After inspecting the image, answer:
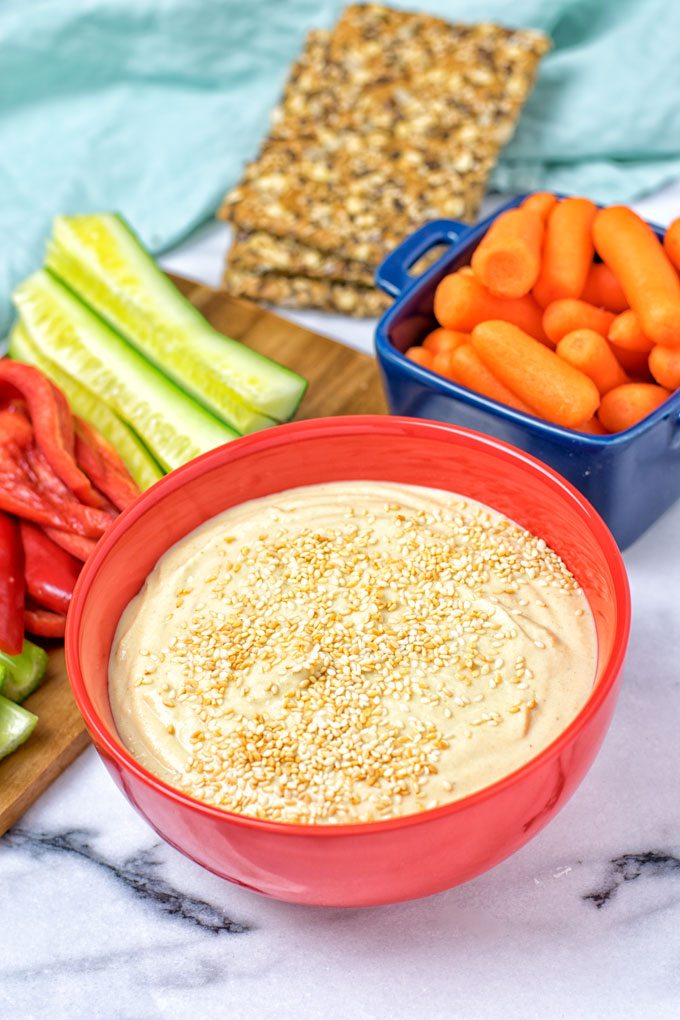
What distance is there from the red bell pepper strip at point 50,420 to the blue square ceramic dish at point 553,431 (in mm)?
680

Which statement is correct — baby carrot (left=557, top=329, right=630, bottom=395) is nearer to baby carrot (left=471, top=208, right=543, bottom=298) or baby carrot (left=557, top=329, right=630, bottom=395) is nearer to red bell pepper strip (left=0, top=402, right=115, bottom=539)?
baby carrot (left=471, top=208, right=543, bottom=298)

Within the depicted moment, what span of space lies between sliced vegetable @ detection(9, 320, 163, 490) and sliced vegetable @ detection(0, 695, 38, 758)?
68 centimetres

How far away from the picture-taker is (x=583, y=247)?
2.61m

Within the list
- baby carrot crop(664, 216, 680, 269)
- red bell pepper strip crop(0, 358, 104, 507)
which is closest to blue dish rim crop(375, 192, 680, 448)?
baby carrot crop(664, 216, 680, 269)

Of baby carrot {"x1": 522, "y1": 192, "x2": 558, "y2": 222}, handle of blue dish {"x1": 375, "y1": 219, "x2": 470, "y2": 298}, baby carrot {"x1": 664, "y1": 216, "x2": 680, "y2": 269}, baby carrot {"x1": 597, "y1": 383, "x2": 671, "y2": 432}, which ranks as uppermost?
baby carrot {"x1": 522, "y1": 192, "x2": 558, "y2": 222}

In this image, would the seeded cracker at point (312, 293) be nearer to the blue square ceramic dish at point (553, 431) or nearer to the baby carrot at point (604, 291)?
the blue square ceramic dish at point (553, 431)

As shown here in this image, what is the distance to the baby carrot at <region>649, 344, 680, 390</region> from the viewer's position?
2402 mm

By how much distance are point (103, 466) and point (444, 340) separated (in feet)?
2.62

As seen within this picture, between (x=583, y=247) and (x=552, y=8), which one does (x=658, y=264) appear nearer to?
(x=583, y=247)

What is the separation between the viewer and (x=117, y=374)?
2.95 meters

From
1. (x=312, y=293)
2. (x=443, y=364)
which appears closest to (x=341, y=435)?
(x=443, y=364)

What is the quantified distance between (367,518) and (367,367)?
854mm

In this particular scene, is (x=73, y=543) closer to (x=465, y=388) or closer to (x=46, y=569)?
(x=46, y=569)

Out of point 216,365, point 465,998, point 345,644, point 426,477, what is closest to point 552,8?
point 216,365
